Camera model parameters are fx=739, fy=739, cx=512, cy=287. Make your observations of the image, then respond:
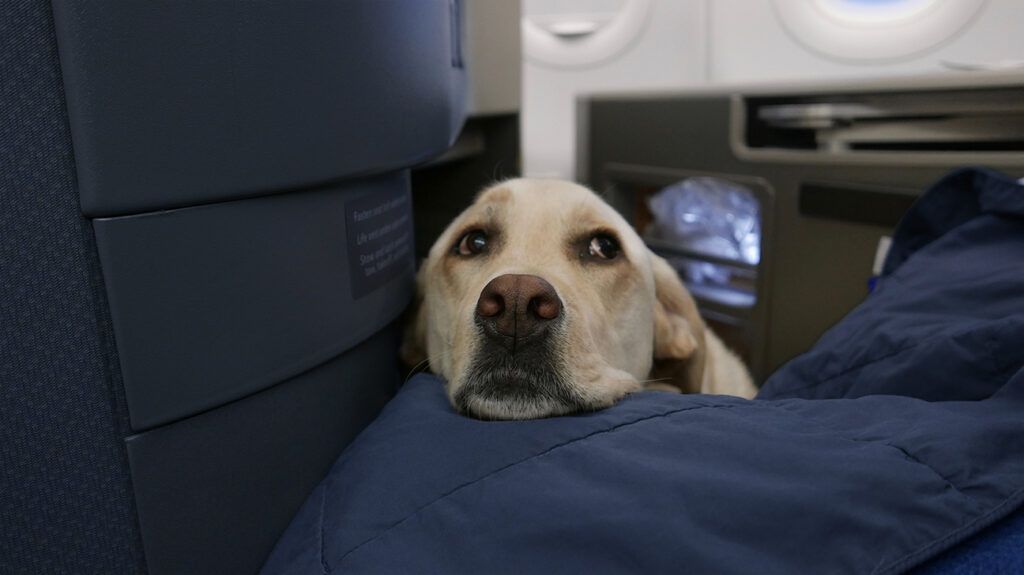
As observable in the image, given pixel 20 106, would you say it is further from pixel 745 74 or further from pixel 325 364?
pixel 745 74

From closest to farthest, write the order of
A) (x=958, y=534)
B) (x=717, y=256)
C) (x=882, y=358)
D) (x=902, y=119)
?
1. (x=958, y=534)
2. (x=882, y=358)
3. (x=902, y=119)
4. (x=717, y=256)

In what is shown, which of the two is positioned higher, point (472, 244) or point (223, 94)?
point (223, 94)

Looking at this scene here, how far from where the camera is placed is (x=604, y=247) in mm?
1127

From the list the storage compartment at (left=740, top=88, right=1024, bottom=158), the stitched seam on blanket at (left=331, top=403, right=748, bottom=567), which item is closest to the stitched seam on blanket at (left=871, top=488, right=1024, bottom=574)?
the stitched seam on blanket at (left=331, top=403, right=748, bottom=567)

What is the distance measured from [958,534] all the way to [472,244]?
0.72 metres

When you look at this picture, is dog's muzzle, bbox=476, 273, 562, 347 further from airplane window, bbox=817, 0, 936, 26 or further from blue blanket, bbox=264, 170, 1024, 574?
airplane window, bbox=817, 0, 936, 26

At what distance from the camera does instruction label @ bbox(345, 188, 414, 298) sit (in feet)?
2.82

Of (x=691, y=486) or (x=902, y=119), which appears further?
(x=902, y=119)

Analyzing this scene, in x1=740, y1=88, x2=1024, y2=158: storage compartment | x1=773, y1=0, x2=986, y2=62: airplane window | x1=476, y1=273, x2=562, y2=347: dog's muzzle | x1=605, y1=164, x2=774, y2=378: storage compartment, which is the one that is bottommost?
x1=605, y1=164, x2=774, y2=378: storage compartment

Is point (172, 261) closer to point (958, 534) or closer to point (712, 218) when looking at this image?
point (958, 534)

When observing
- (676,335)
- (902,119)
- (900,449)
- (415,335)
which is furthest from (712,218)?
(900,449)

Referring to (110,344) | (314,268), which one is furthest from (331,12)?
(110,344)

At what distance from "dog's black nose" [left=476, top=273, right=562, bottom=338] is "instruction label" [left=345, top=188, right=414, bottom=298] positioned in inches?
5.8

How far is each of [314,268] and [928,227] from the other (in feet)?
3.39
